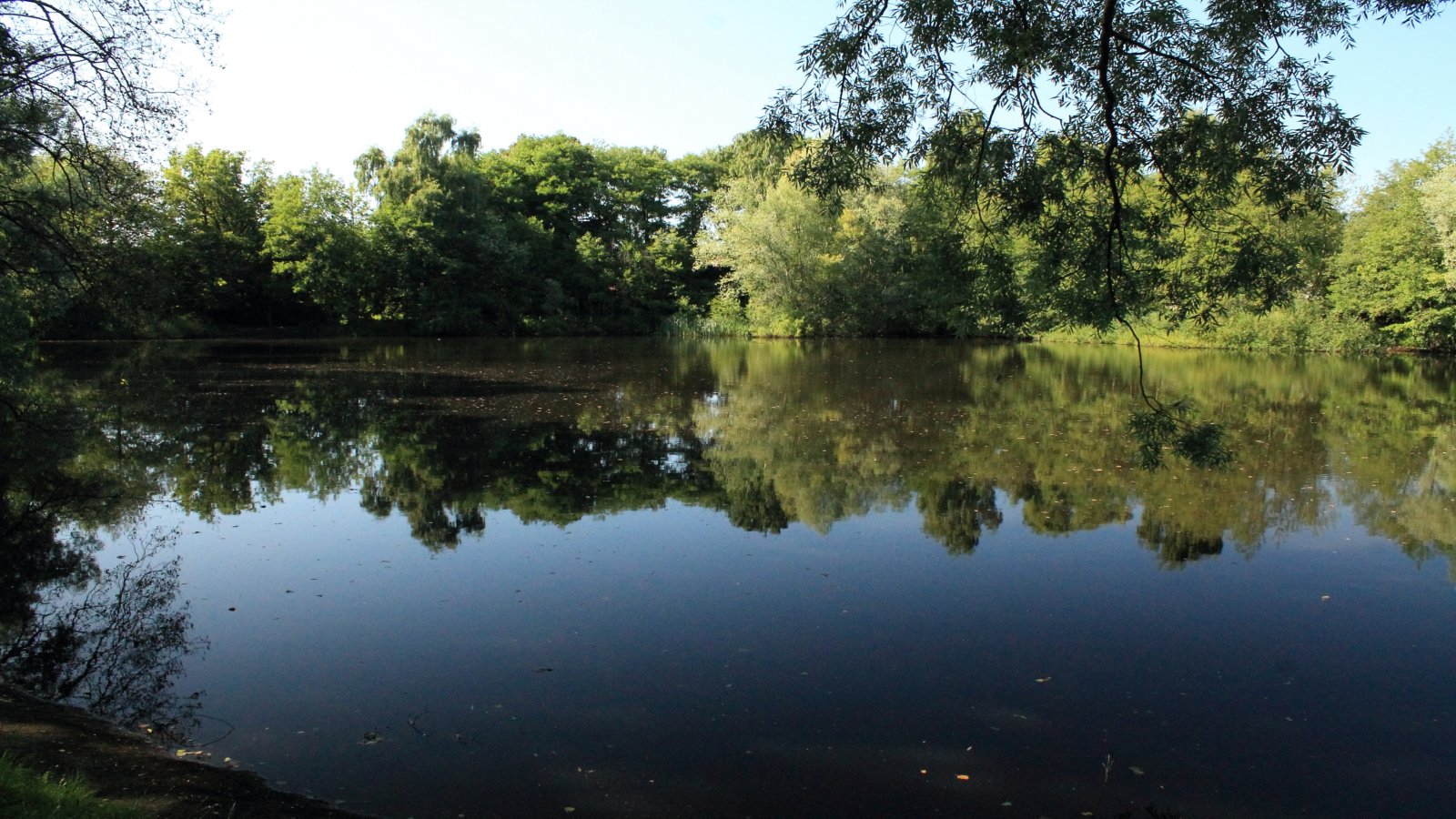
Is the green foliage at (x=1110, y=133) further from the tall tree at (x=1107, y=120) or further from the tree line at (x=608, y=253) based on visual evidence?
the tree line at (x=608, y=253)

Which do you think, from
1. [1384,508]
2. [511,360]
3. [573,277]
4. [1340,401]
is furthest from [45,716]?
[573,277]

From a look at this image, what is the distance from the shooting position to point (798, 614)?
740 cm

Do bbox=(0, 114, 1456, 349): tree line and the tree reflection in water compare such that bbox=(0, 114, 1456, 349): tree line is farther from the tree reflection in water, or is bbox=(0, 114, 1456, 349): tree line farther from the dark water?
the tree reflection in water

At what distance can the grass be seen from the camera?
343cm

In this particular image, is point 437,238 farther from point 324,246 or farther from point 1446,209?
point 1446,209

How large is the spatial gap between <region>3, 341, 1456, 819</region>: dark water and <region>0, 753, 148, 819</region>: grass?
1119mm

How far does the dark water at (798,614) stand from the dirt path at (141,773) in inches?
10.3

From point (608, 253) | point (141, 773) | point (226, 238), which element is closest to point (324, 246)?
point (226, 238)

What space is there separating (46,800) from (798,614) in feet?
16.5

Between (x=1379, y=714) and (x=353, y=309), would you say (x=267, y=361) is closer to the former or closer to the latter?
(x=353, y=309)

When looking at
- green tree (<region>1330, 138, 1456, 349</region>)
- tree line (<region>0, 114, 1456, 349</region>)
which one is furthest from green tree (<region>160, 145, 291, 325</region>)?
green tree (<region>1330, 138, 1456, 349</region>)

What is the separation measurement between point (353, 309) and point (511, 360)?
2377cm

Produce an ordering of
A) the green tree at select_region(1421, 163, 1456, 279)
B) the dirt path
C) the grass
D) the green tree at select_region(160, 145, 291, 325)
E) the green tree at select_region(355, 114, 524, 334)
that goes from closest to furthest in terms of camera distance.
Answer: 1. the grass
2. the dirt path
3. the green tree at select_region(1421, 163, 1456, 279)
4. the green tree at select_region(160, 145, 291, 325)
5. the green tree at select_region(355, 114, 524, 334)

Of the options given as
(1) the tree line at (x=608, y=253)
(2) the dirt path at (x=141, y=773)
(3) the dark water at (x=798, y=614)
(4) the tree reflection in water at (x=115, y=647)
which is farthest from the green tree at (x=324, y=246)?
(2) the dirt path at (x=141, y=773)
